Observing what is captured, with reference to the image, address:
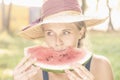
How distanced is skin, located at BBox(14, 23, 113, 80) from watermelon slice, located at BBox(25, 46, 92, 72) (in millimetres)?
41

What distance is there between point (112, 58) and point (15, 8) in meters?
1.16

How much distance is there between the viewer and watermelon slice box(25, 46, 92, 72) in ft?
6.36

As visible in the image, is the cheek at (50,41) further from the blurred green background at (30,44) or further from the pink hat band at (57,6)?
the blurred green background at (30,44)

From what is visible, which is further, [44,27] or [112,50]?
[112,50]

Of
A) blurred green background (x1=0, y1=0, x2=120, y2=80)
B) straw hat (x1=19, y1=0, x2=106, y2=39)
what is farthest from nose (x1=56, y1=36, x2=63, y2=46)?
blurred green background (x1=0, y1=0, x2=120, y2=80)

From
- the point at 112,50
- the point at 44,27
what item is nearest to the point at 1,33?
the point at 112,50

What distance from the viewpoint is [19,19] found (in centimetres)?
348

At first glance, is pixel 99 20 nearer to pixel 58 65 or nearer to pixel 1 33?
pixel 58 65

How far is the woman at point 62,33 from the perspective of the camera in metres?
1.86

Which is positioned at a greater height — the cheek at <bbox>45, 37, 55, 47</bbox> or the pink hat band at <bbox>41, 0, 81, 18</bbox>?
the pink hat band at <bbox>41, 0, 81, 18</bbox>

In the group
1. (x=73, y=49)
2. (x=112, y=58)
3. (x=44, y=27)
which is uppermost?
(x=44, y=27)

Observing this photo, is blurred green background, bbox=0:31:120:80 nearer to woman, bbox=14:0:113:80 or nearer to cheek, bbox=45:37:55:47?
woman, bbox=14:0:113:80

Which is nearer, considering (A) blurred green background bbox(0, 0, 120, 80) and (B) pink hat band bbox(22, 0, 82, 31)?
(B) pink hat band bbox(22, 0, 82, 31)

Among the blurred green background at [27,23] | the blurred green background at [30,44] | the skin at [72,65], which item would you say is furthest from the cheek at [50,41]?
the blurred green background at [30,44]
